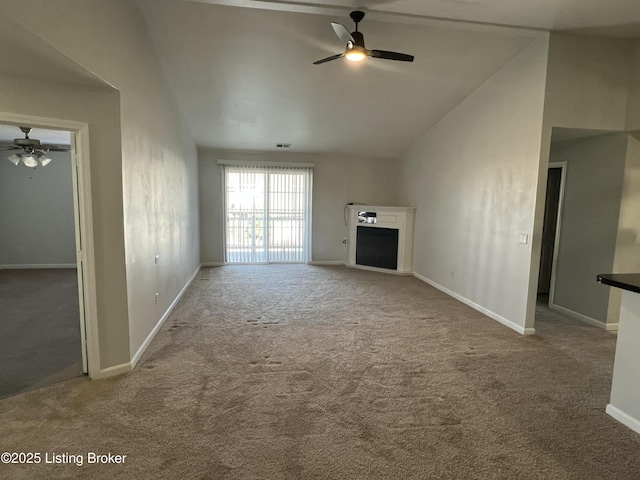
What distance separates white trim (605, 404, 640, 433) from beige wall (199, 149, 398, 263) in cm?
578

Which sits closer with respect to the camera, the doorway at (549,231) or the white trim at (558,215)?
the white trim at (558,215)

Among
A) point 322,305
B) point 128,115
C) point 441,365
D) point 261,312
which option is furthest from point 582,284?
point 128,115

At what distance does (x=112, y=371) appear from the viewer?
2.74 m

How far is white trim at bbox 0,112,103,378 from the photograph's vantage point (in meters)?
2.40

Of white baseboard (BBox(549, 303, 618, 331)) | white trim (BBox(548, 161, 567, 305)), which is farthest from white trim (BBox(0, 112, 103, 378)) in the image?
white baseboard (BBox(549, 303, 618, 331))

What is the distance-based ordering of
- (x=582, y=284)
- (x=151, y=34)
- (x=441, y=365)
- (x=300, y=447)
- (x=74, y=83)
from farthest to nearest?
1. (x=582, y=284)
2. (x=151, y=34)
3. (x=441, y=365)
4. (x=74, y=83)
5. (x=300, y=447)

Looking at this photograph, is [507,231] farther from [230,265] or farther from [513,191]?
[230,265]

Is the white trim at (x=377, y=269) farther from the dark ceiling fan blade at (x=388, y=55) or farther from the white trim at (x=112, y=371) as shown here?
the white trim at (x=112, y=371)

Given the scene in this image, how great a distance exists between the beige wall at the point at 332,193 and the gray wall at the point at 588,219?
12.1 ft

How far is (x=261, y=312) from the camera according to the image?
170 inches

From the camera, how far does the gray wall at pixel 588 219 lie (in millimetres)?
3828

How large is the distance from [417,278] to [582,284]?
8.76 ft

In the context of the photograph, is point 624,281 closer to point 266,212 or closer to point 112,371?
point 112,371

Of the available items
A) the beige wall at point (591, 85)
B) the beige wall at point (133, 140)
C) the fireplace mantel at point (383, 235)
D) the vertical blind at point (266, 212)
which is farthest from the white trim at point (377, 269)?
the beige wall at point (133, 140)
